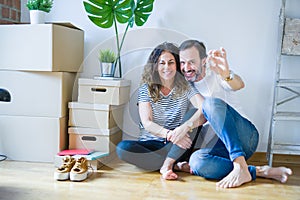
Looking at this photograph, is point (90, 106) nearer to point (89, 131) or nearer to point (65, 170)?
point (89, 131)

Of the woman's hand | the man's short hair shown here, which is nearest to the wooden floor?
the woman's hand

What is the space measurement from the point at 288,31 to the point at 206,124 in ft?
1.98

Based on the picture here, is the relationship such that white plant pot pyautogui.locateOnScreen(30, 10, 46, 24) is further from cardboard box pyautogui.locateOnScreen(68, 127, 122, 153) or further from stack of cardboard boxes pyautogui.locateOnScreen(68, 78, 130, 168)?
cardboard box pyautogui.locateOnScreen(68, 127, 122, 153)

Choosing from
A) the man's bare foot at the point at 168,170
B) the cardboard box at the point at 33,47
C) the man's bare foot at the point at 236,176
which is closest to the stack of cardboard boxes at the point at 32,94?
the cardboard box at the point at 33,47

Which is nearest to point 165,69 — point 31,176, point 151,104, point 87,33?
point 151,104

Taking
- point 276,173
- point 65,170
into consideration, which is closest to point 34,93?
point 65,170

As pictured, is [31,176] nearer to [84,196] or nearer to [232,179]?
[84,196]

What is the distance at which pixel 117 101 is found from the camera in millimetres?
1525

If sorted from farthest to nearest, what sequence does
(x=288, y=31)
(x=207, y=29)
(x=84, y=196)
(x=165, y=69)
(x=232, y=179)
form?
(x=207, y=29), (x=288, y=31), (x=165, y=69), (x=232, y=179), (x=84, y=196)

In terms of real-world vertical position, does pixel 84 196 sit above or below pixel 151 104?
below

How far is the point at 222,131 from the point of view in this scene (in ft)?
A: 4.27

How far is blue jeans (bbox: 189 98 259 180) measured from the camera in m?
1.29

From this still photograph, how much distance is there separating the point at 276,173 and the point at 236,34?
0.71 metres

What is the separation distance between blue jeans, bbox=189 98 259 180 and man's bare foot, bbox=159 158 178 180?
9 cm
